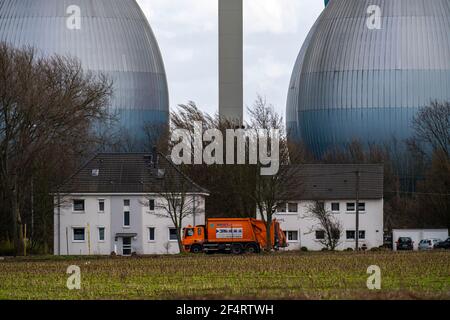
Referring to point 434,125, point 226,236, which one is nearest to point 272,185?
point 226,236

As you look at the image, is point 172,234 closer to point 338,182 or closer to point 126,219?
point 126,219

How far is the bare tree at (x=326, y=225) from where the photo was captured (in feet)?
275

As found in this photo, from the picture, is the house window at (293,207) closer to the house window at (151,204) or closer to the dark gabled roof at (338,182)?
the dark gabled roof at (338,182)

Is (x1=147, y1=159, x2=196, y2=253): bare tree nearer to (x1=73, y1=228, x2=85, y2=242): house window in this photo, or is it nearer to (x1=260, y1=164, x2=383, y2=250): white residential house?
(x1=73, y1=228, x2=85, y2=242): house window

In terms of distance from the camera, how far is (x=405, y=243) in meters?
83.8

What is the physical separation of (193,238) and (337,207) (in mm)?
15001

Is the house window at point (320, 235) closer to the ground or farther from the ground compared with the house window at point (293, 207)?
closer to the ground

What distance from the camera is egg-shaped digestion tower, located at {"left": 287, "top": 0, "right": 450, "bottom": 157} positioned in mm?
109312

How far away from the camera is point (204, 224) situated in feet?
258

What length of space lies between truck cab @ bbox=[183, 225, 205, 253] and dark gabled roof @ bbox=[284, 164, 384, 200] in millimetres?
11932

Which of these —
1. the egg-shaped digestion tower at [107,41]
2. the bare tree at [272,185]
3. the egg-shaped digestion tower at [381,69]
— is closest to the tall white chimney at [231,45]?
the bare tree at [272,185]

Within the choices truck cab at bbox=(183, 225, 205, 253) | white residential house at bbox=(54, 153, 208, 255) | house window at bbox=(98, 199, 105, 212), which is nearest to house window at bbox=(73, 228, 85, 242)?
white residential house at bbox=(54, 153, 208, 255)

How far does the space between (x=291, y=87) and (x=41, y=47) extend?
22164 millimetres

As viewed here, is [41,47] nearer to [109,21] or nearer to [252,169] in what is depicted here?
[109,21]
